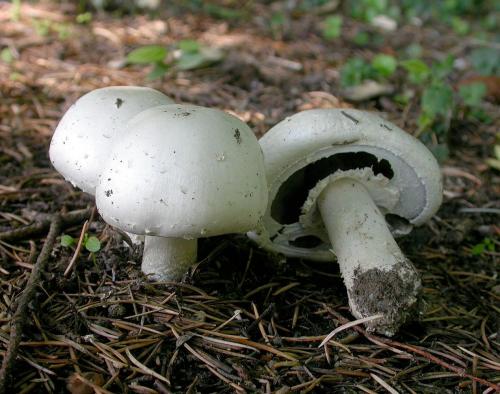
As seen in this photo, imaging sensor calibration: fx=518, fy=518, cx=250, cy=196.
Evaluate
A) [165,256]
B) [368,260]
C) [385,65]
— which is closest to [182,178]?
[165,256]

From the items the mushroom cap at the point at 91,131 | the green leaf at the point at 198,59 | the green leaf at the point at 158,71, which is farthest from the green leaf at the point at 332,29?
the mushroom cap at the point at 91,131

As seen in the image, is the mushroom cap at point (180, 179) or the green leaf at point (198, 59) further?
the green leaf at point (198, 59)

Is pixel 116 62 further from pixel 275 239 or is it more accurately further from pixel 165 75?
pixel 275 239

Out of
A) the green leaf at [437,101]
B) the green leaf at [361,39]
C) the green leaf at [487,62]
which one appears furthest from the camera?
the green leaf at [361,39]

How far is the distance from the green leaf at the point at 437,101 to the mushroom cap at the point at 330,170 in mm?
1239

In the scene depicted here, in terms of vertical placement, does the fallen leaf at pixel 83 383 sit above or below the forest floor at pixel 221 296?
above

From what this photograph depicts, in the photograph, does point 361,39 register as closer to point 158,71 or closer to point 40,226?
point 158,71

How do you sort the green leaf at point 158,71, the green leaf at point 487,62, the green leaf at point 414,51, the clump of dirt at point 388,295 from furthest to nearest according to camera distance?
the green leaf at point 414,51 → the green leaf at point 487,62 → the green leaf at point 158,71 → the clump of dirt at point 388,295

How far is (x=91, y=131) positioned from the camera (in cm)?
220

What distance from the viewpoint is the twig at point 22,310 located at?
1.73m

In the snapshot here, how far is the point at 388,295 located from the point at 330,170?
72cm

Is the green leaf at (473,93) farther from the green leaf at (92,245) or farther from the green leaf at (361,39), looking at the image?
the green leaf at (92,245)

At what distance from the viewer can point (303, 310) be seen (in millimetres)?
2361

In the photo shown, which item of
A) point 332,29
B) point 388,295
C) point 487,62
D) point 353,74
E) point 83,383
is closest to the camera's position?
point 83,383
